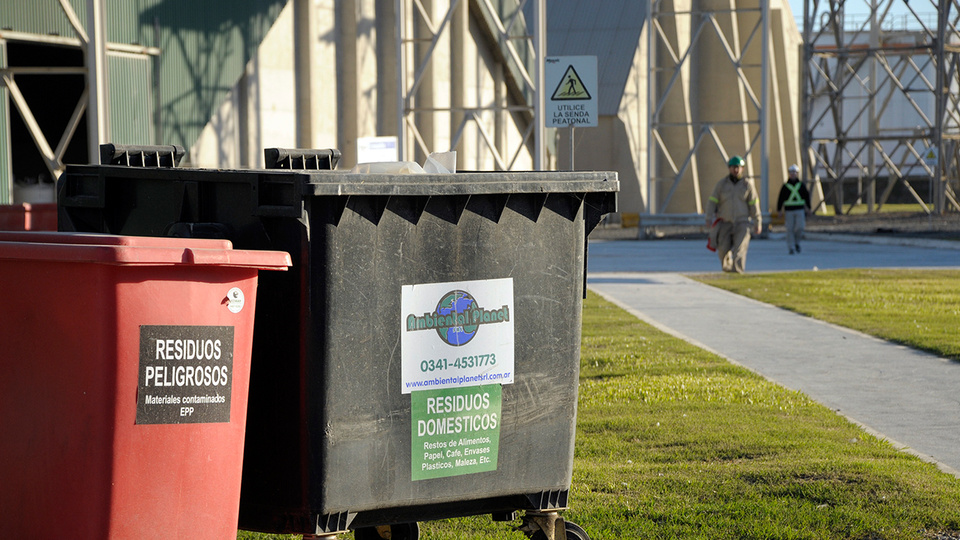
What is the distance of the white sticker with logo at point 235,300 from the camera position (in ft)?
12.2

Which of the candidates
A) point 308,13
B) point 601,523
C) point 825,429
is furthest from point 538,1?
point 601,523

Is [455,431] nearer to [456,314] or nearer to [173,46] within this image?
[456,314]

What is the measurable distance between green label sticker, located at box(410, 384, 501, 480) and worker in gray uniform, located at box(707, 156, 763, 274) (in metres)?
14.9

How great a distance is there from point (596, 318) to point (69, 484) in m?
10.1

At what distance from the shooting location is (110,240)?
3.55m

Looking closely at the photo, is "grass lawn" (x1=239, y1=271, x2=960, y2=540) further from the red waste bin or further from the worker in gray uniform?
the worker in gray uniform

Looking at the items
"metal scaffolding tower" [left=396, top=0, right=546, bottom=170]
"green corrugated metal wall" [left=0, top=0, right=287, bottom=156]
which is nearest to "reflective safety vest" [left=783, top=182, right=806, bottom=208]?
"metal scaffolding tower" [left=396, top=0, right=546, bottom=170]

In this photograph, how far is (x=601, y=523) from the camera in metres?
5.31

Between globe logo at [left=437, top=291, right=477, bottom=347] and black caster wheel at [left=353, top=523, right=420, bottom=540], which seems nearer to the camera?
globe logo at [left=437, top=291, right=477, bottom=347]

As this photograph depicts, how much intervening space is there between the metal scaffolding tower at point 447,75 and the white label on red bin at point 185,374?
1828 centimetres

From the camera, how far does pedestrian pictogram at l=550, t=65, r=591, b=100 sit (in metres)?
13.0

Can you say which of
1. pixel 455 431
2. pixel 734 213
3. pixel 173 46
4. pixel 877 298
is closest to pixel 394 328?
pixel 455 431

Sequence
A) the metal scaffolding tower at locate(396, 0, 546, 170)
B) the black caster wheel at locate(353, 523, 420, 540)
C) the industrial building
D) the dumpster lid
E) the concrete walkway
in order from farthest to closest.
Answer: the metal scaffolding tower at locate(396, 0, 546, 170), the industrial building, the concrete walkway, the black caster wheel at locate(353, 523, 420, 540), the dumpster lid

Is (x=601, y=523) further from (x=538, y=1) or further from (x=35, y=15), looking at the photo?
(x=538, y=1)
